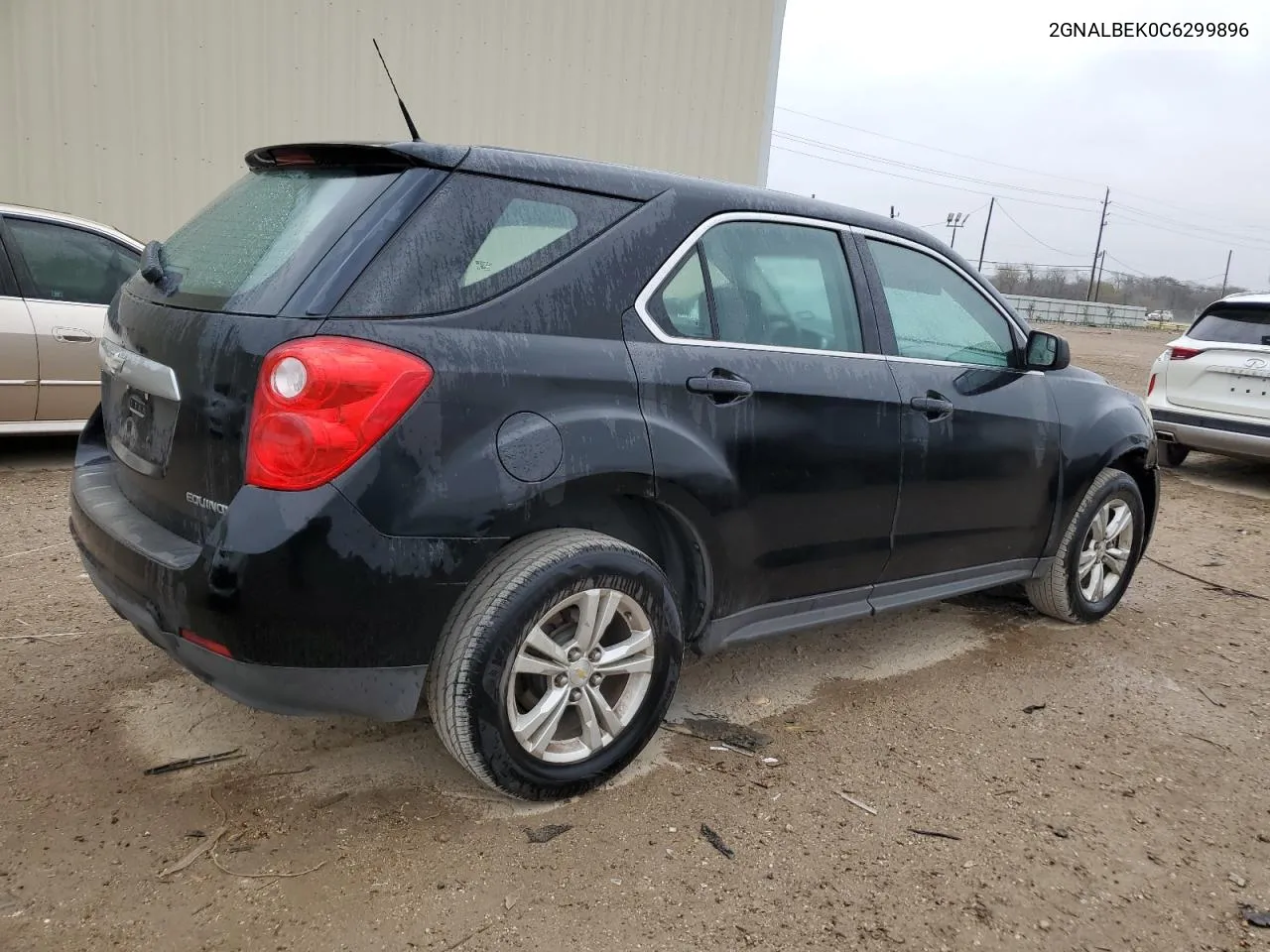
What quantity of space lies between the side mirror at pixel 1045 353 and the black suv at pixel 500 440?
658mm

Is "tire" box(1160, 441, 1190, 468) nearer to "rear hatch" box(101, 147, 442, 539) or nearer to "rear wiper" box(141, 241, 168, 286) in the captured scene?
"rear hatch" box(101, 147, 442, 539)

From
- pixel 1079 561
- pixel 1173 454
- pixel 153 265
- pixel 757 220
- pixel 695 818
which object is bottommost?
pixel 695 818

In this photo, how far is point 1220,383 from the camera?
780 cm

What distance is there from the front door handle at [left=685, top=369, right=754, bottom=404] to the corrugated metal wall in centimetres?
740

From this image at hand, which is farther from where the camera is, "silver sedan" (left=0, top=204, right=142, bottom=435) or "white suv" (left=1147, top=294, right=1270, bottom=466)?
"white suv" (left=1147, top=294, right=1270, bottom=466)

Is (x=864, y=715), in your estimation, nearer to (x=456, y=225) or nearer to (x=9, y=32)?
(x=456, y=225)

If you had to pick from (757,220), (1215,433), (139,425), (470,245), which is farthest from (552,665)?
(1215,433)

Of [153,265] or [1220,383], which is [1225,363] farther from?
[153,265]

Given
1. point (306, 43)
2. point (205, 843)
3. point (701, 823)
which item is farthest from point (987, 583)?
point (306, 43)

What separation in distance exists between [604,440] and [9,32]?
7722 millimetres

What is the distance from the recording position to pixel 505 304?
2439 mm

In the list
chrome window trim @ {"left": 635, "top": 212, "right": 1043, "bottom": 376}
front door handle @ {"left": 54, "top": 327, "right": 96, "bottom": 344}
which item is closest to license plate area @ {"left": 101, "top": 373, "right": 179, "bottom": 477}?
chrome window trim @ {"left": 635, "top": 212, "right": 1043, "bottom": 376}

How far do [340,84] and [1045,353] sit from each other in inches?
293

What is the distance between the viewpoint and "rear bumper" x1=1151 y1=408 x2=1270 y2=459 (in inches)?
295
